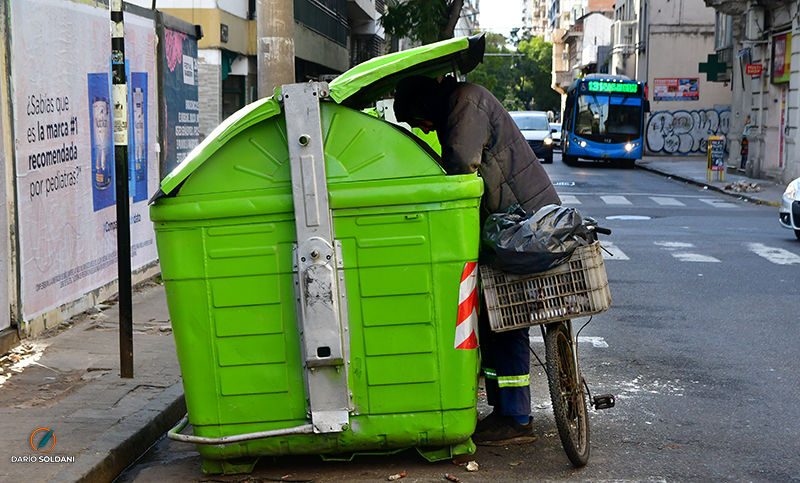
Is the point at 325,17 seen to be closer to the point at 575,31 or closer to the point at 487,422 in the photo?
the point at 487,422

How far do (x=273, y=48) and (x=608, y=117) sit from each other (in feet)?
83.1

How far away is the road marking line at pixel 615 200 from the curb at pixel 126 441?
15178 mm

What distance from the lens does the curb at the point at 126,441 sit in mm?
4234

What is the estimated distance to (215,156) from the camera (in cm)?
415

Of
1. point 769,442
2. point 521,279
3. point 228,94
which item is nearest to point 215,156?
point 521,279

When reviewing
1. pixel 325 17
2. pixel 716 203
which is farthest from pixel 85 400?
pixel 325 17

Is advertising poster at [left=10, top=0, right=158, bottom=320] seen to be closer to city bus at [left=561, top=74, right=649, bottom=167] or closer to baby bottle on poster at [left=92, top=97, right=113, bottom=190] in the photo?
baby bottle on poster at [left=92, top=97, right=113, bottom=190]

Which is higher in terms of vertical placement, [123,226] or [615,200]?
[123,226]

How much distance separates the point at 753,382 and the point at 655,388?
68 cm

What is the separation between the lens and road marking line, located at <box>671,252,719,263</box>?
11.4 meters

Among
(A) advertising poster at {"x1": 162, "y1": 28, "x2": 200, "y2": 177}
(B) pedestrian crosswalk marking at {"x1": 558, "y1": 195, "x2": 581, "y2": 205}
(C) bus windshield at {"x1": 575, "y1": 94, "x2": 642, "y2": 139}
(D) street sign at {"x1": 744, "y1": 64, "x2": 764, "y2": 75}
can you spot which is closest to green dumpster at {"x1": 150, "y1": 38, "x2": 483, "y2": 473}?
(A) advertising poster at {"x1": 162, "y1": 28, "x2": 200, "y2": 177}

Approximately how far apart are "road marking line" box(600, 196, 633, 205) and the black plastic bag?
15710 millimetres

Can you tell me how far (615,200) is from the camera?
20312mm

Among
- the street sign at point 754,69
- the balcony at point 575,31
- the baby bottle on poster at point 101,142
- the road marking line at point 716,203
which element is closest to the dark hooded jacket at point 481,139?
the baby bottle on poster at point 101,142
